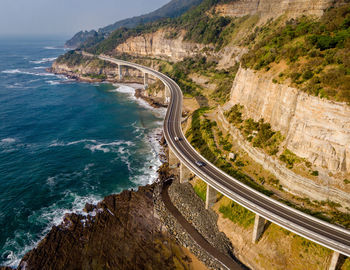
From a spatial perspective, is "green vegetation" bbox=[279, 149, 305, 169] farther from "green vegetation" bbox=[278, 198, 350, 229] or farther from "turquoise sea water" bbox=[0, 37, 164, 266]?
"turquoise sea water" bbox=[0, 37, 164, 266]

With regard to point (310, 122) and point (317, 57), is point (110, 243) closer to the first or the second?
point (310, 122)

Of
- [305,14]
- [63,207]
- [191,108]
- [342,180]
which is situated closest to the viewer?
[342,180]

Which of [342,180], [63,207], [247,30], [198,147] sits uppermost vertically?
[247,30]

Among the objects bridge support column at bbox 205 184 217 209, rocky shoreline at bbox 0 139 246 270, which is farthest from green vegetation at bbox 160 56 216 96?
rocky shoreline at bbox 0 139 246 270

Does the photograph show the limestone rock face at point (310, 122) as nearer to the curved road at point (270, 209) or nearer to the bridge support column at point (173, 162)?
the curved road at point (270, 209)

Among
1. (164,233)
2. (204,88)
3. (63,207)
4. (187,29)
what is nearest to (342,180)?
(164,233)

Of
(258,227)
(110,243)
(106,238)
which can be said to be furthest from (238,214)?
(106,238)

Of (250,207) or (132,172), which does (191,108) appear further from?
(250,207)
